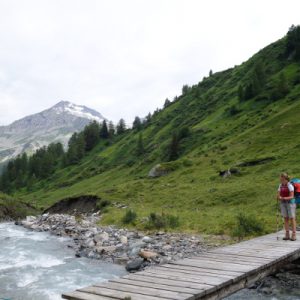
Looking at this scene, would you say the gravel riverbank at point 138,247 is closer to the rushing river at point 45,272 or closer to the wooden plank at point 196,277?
the rushing river at point 45,272

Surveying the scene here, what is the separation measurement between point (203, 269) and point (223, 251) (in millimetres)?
3558

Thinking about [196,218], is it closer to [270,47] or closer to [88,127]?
[270,47]

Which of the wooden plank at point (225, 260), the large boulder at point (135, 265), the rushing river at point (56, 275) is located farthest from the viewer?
the large boulder at point (135, 265)

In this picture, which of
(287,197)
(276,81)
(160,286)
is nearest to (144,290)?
(160,286)

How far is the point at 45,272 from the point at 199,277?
1459cm

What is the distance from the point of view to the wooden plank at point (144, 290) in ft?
29.8

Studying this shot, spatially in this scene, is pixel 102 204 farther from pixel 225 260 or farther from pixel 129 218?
pixel 225 260

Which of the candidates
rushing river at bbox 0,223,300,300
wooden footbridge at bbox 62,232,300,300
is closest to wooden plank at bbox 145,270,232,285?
wooden footbridge at bbox 62,232,300,300

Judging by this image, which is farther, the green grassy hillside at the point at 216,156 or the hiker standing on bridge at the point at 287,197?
the green grassy hillside at the point at 216,156

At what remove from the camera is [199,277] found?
430 inches

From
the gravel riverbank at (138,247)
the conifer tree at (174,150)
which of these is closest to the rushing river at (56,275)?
the gravel riverbank at (138,247)

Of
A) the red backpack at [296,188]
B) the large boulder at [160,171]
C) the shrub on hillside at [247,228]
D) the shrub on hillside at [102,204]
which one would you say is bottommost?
the shrub on hillside at [247,228]

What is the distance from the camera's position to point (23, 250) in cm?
3184

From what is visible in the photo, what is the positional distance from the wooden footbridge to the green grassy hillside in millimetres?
12371
